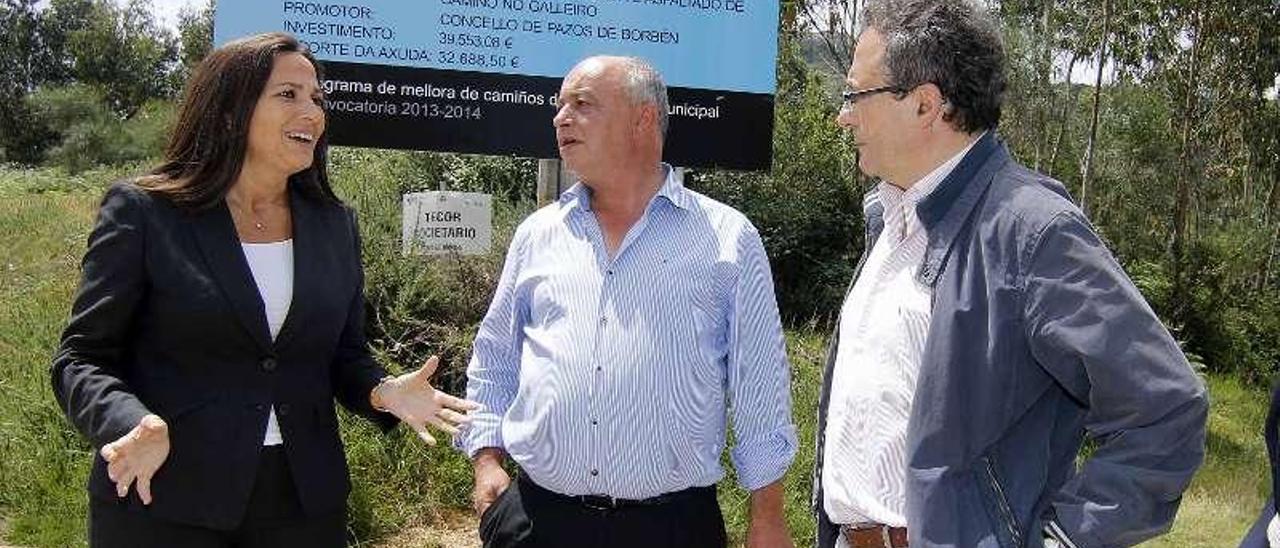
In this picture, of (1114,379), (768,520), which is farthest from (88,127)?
(1114,379)

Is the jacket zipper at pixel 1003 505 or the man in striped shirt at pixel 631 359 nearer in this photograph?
the jacket zipper at pixel 1003 505

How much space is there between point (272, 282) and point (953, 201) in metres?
1.46

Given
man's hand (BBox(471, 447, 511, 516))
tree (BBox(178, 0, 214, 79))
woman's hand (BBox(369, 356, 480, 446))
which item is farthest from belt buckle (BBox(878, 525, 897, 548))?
tree (BBox(178, 0, 214, 79))

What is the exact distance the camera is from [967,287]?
1.94m

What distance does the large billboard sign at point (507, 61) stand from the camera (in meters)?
5.92

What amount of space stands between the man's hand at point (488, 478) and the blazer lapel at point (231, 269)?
0.69 meters

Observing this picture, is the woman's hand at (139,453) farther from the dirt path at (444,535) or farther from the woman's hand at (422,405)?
the dirt path at (444,535)

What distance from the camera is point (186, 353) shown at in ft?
7.86

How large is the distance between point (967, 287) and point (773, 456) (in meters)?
0.94

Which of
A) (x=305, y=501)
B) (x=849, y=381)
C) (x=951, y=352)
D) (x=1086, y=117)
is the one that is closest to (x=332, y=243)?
(x=305, y=501)

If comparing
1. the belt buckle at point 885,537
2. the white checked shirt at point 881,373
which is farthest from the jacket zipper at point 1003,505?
the belt buckle at point 885,537

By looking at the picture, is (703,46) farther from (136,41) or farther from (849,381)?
(136,41)

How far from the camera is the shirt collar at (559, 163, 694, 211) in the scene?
285cm

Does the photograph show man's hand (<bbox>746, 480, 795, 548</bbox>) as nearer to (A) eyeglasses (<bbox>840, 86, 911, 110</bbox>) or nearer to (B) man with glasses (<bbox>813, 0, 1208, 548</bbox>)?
(B) man with glasses (<bbox>813, 0, 1208, 548</bbox>)
